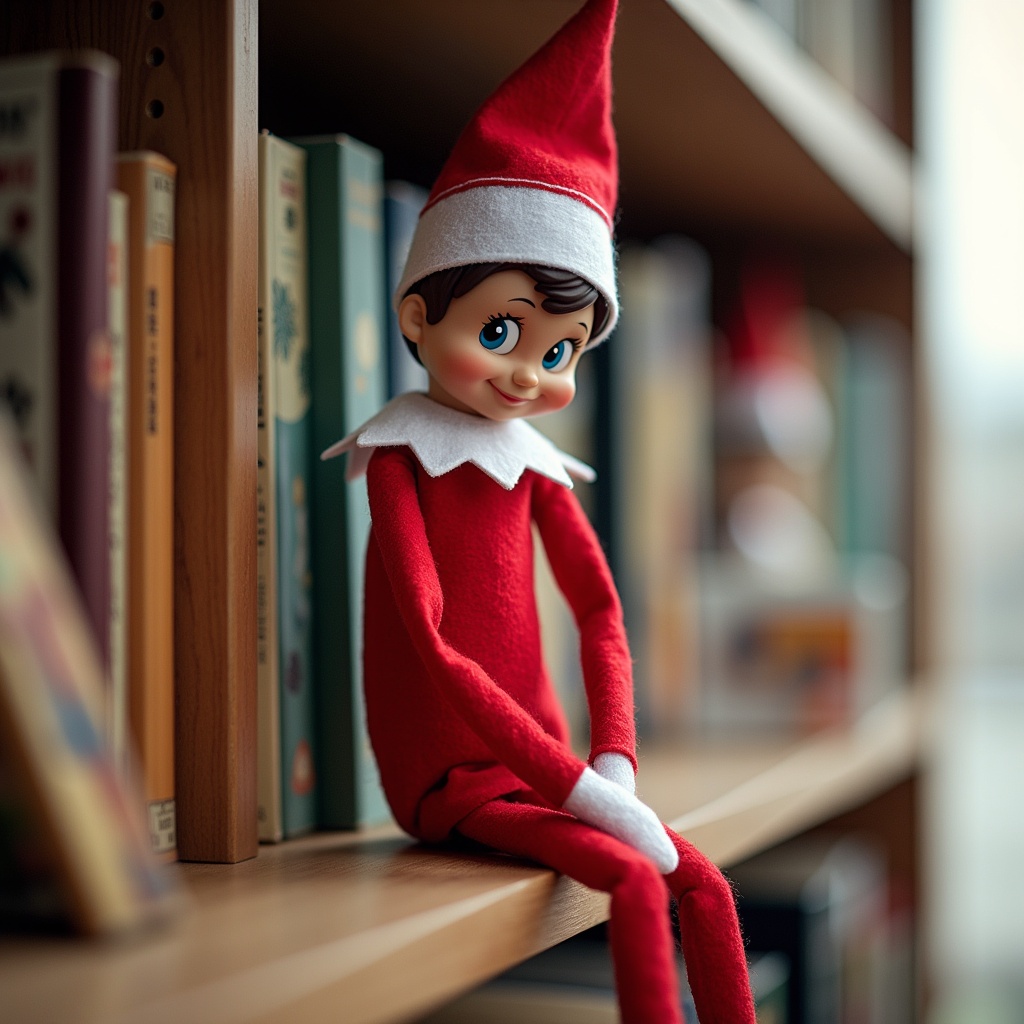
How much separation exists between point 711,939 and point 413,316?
0.27 m

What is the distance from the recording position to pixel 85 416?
0.36 meters

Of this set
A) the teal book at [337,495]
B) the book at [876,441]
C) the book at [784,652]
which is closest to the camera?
the teal book at [337,495]

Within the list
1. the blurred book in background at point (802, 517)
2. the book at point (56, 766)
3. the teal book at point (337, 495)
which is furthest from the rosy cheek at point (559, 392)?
the blurred book in background at point (802, 517)

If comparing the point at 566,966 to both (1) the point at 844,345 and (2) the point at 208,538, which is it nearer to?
(2) the point at 208,538

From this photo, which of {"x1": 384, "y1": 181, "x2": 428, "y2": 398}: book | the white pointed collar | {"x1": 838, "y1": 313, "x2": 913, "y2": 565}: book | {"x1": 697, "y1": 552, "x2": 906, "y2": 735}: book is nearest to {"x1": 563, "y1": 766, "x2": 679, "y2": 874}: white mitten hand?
the white pointed collar

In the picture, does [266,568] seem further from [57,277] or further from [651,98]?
[651,98]

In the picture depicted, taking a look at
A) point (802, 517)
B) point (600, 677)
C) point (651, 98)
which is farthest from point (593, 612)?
point (802, 517)

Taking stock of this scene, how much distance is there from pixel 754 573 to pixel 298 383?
0.56m

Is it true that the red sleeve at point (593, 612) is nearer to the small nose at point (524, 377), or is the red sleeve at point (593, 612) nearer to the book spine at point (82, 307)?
the small nose at point (524, 377)

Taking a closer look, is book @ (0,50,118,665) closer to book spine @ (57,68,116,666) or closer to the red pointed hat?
book spine @ (57,68,116,666)

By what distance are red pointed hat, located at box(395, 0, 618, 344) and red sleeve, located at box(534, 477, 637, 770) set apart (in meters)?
0.09

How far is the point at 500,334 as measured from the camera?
0.48 m

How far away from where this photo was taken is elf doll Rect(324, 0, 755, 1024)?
1.49 ft

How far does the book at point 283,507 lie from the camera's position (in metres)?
0.52
